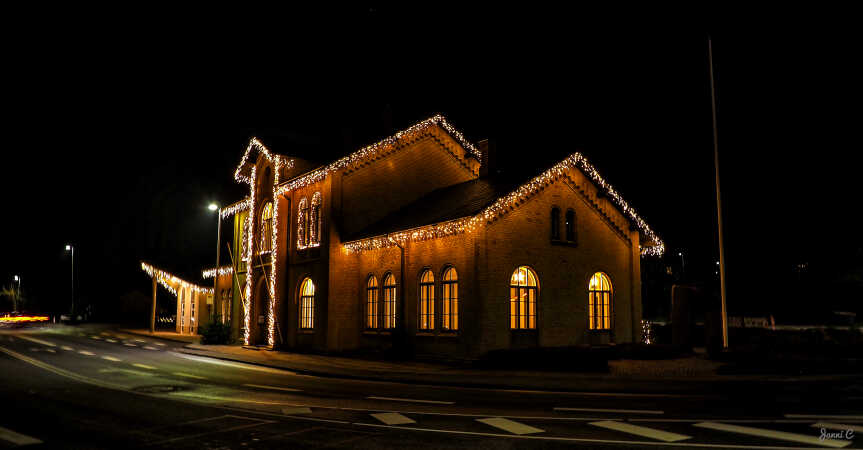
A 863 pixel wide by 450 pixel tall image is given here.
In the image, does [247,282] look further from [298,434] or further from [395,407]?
[298,434]

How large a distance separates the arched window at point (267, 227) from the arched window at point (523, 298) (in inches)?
550

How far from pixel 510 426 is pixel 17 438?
739 centimetres

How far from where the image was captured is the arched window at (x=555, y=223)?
77.6 ft

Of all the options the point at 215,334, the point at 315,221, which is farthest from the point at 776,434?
the point at 215,334

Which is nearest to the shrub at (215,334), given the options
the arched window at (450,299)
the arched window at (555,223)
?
the arched window at (450,299)

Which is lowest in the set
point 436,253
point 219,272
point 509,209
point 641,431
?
point 641,431

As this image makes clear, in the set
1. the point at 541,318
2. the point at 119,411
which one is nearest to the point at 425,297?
the point at 541,318

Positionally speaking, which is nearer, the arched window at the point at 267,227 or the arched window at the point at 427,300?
the arched window at the point at 427,300

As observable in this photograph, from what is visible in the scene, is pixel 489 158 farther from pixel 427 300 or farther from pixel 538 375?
pixel 538 375

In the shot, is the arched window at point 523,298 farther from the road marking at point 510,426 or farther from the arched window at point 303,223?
the road marking at point 510,426

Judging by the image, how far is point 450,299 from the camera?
22719mm

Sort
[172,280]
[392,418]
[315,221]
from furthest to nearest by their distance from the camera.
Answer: [172,280] < [315,221] < [392,418]

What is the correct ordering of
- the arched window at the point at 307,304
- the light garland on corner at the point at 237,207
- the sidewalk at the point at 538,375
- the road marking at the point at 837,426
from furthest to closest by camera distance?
the light garland on corner at the point at 237,207 → the arched window at the point at 307,304 → the sidewalk at the point at 538,375 → the road marking at the point at 837,426

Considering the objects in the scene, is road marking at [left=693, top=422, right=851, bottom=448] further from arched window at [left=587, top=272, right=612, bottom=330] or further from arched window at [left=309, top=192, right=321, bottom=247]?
arched window at [left=309, top=192, right=321, bottom=247]
